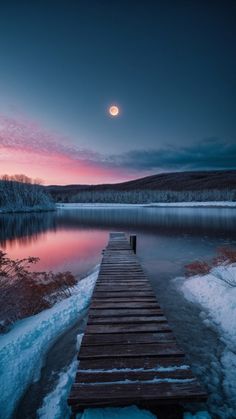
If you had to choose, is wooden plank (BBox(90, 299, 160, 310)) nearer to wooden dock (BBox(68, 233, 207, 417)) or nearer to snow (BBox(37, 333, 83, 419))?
wooden dock (BBox(68, 233, 207, 417))

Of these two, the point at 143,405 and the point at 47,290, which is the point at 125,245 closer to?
the point at 47,290

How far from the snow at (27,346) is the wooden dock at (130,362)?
1.22m

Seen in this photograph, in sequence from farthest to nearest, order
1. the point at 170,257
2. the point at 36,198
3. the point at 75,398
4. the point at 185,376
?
the point at 36,198
the point at 170,257
the point at 185,376
the point at 75,398

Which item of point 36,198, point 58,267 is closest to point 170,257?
point 58,267

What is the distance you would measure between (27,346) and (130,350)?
251 centimetres

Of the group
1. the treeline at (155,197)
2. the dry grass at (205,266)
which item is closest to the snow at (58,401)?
the dry grass at (205,266)

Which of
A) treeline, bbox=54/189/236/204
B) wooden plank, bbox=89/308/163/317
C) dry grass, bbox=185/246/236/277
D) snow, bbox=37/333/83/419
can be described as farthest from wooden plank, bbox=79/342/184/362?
treeline, bbox=54/189/236/204

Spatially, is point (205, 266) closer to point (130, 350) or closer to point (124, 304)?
point (124, 304)

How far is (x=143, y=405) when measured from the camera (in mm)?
2797

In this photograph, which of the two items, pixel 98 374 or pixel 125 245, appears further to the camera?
pixel 125 245

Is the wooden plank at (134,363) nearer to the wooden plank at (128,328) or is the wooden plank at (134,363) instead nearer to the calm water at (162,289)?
the wooden plank at (128,328)

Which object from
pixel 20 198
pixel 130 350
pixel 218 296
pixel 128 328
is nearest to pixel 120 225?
pixel 218 296

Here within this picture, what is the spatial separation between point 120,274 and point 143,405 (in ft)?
16.6

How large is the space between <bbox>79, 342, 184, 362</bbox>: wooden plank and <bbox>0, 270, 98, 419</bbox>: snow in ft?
4.39
